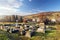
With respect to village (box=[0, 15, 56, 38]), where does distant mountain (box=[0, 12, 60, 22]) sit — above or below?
above

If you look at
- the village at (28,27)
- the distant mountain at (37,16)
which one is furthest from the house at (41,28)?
the distant mountain at (37,16)

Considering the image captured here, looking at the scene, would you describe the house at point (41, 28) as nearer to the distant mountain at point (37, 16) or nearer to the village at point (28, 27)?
the village at point (28, 27)

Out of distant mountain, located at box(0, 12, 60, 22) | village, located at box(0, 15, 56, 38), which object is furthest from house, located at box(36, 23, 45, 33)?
distant mountain, located at box(0, 12, 60, 22)

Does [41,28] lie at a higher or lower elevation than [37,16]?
lower

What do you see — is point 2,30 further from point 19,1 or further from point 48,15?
point 48,15

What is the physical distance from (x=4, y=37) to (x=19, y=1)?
2.81 ft

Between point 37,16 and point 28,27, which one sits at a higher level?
point 37,16

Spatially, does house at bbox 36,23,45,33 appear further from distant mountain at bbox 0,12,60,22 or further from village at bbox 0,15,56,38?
distant mountain at bbox 0,12,60,22

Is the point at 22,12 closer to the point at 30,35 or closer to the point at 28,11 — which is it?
the point at 28,11

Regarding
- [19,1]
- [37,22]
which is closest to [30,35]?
[37,22]

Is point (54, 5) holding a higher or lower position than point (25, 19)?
higher

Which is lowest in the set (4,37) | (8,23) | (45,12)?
(4,37)

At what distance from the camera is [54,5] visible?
10.6ft

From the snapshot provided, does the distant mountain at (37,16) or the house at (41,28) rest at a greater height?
the distant mountain at (37,16)
